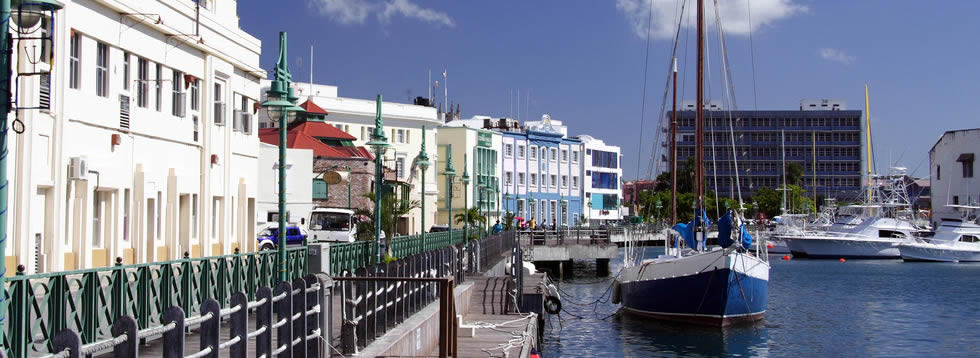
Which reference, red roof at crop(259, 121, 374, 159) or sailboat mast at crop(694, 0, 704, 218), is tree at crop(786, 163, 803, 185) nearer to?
red roof at crop(259, 121, 374, 159)

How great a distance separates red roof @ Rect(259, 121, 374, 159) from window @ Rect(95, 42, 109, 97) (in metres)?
36.5

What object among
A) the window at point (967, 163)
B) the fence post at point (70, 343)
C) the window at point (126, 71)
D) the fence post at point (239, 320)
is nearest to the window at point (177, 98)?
the window at point (126, 71)

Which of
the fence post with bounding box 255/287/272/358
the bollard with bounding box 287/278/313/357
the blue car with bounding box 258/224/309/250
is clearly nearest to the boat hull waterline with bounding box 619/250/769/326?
the blue car with bounding box 258/224/309/250

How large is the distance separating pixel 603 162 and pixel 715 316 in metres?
88.2

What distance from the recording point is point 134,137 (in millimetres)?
26641

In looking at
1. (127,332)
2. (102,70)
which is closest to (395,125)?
(102,70)

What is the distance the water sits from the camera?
102 feet

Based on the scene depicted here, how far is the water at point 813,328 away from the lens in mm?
31156

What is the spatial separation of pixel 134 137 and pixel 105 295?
1439cm

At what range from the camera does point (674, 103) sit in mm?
55812

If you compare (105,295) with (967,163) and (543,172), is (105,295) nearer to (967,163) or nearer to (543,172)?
(543,172)

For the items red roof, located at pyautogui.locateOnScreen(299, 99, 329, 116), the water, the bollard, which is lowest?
the water

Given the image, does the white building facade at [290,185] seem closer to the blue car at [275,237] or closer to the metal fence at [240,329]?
the blue car at [275,237]

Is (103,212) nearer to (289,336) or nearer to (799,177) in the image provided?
(289,336)
